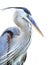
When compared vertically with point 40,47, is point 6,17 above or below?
above

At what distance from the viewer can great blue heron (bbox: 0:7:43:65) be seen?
37.1 inches

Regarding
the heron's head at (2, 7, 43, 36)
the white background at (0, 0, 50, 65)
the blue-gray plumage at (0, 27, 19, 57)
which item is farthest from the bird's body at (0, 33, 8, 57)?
the white background at (0, 0, 50, 65)

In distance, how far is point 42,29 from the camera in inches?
58.9

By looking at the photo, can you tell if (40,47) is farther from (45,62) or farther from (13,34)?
(13,34)

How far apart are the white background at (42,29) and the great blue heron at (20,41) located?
0.33 metres

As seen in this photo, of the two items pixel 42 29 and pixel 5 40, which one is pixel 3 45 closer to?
pixel 5 40

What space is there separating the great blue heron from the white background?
0.33m

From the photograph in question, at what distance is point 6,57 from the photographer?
923mm

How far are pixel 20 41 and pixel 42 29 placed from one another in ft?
1.73

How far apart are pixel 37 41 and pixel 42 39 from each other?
0.05 meters

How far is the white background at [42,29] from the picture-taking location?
4.89ft

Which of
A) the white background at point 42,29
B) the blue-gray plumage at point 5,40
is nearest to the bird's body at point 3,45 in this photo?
the blue-gray plumage at point 5,40

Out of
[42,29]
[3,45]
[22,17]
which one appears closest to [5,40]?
[3,45]

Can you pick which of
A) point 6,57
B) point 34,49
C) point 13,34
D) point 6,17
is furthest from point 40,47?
point 6,57
